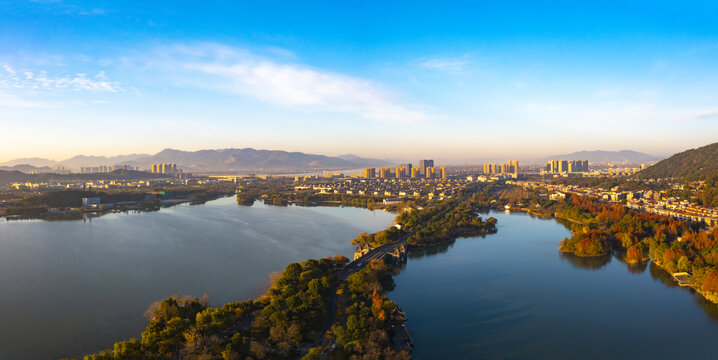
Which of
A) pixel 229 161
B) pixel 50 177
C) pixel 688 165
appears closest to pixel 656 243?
pixel 688 165

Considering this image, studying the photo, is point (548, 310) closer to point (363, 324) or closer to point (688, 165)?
point (363, 324)

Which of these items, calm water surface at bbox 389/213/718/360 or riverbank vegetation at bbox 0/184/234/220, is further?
riverbank vegetation at bbox 0/184/234/220

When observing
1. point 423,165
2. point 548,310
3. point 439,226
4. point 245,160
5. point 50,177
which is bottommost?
point 548,310

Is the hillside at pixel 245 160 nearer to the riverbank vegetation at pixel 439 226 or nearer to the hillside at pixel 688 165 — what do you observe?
the hillside at pixel 688 165

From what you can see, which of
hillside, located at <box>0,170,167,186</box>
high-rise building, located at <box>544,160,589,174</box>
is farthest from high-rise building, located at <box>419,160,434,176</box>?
hillside, located at <box>0,170,167,186</box>

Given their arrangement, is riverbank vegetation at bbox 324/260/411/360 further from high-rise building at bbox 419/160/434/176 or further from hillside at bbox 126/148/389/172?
hillside at bbox 126/148/389/172
